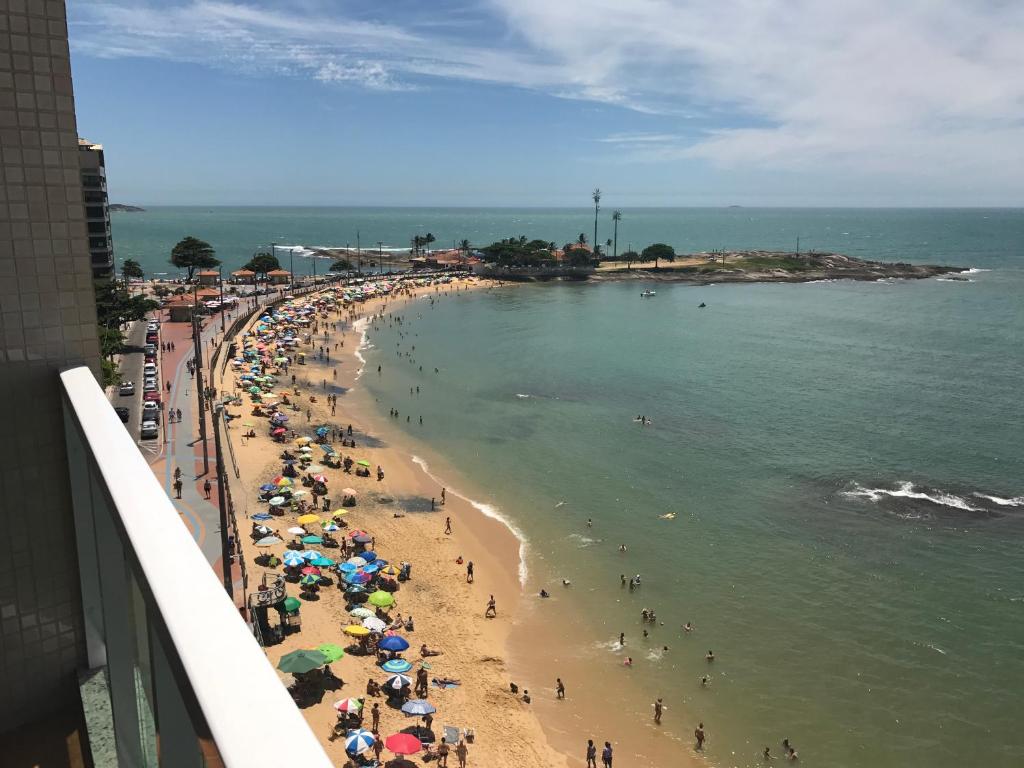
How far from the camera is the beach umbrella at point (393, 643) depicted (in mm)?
21828

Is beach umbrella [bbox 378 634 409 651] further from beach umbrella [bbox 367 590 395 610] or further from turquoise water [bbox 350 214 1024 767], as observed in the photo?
turquoise water [bbox 350 214 1024 767]

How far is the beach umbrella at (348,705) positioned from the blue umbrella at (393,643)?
2672mm

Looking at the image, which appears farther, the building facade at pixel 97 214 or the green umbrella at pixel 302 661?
the building facade at pixel 97 214

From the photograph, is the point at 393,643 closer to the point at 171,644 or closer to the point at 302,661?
the point at 302,661

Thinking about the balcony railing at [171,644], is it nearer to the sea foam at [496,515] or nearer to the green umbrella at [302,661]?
the green umbrella at [302,661]

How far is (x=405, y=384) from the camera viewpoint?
56.3 m

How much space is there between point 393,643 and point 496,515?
11.7m

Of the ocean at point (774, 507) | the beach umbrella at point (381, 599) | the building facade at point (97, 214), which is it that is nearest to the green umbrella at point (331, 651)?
the beach umbrella at point (381, 599)

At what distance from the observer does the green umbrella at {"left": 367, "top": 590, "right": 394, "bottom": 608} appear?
24438 mm

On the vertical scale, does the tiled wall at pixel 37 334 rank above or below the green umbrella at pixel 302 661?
above

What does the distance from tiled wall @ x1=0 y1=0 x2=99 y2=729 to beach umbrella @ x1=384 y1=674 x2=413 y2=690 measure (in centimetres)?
1229

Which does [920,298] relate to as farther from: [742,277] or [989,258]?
[989,258]

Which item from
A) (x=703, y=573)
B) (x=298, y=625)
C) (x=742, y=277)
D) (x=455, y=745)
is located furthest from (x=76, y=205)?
(x=742, y=277)

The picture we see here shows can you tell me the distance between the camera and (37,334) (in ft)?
27.9
